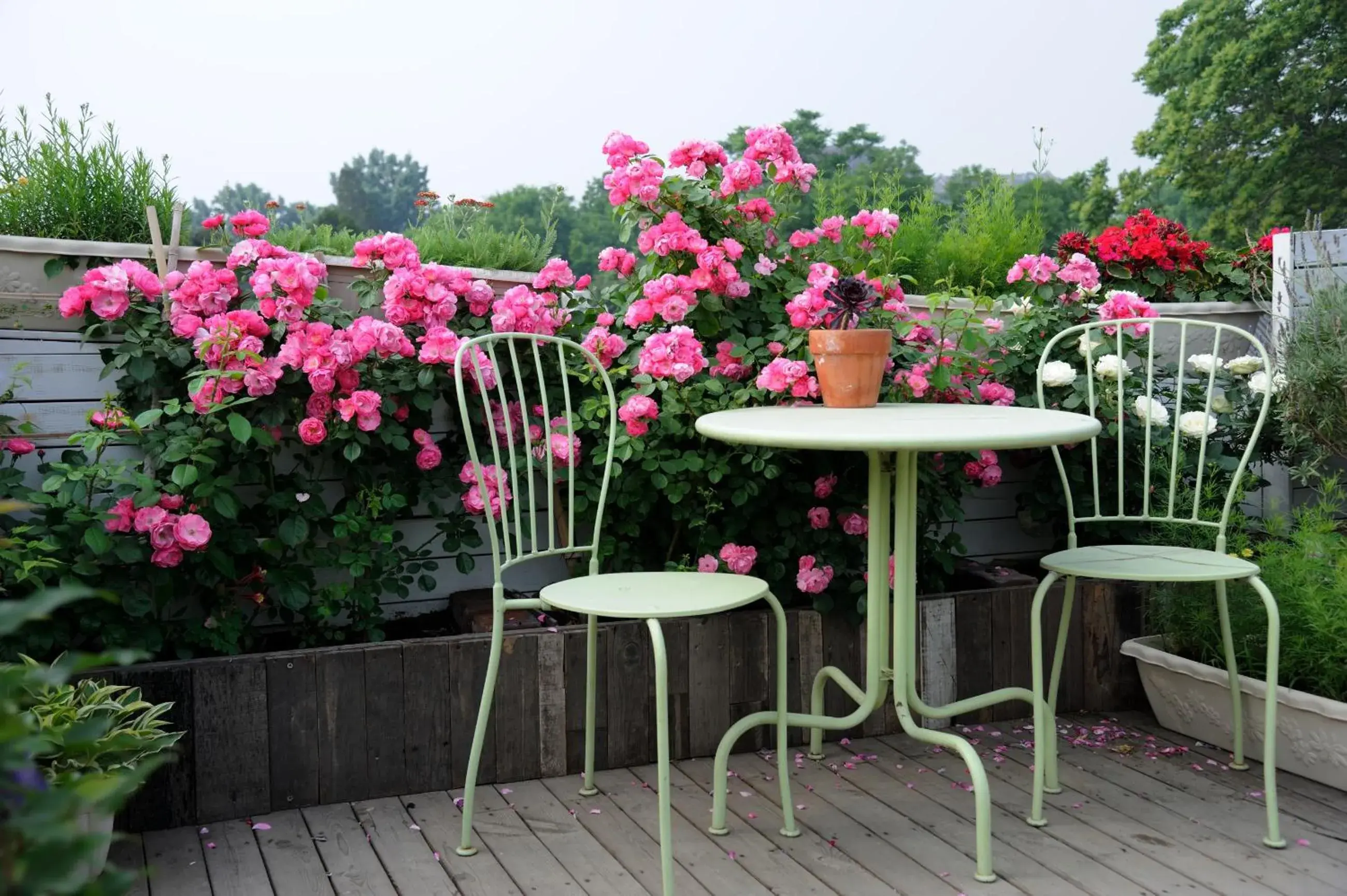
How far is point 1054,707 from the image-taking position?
2.61 meters

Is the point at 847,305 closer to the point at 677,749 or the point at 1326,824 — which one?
the point at 677,749

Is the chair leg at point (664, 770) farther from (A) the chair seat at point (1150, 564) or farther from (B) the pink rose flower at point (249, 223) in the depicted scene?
(B) the pink rose flower at point (249, 223)

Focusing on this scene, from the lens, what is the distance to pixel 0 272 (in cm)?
247

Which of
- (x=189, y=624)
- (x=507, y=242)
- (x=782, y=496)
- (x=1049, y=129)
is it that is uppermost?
(x=1049, y=129)

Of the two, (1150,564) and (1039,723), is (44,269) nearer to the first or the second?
(1039,723)

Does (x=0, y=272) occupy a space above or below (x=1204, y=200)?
below

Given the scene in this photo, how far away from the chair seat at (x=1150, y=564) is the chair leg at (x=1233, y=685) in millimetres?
126

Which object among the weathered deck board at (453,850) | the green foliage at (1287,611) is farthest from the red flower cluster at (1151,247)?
the weathered deck board at (453,850)

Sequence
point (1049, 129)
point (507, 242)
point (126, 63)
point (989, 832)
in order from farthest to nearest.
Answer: point (126, 63) → point (1049, 129) → point (507, 242) → point (989, 832)

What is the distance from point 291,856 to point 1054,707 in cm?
166

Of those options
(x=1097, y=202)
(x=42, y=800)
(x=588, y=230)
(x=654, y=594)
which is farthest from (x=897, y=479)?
(x=1097, y=202)

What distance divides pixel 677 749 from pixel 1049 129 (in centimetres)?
301

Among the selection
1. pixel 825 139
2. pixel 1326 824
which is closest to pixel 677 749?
pixel 1326 824

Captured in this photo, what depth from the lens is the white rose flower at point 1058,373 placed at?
2.88 meters
